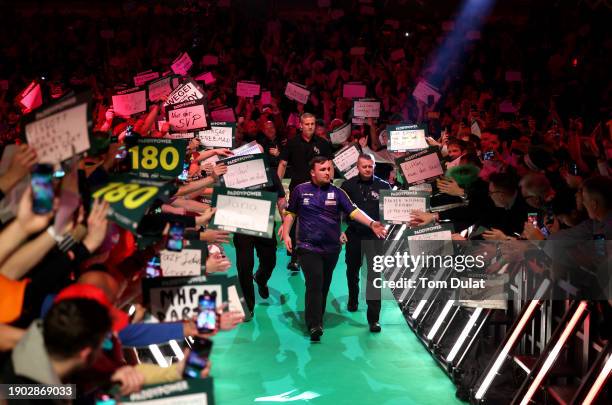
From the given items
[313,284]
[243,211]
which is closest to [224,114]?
[313,284]

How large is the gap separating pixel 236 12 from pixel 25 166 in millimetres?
15746

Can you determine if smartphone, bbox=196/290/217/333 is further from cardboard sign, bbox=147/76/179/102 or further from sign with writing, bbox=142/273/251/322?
cardboard sign, bbox=147/76/179/102

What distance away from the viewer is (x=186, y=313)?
452 centimetres

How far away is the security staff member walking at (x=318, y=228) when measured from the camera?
27.3ft

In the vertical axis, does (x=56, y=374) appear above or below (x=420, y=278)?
above

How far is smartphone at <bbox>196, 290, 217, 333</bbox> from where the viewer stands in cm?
426

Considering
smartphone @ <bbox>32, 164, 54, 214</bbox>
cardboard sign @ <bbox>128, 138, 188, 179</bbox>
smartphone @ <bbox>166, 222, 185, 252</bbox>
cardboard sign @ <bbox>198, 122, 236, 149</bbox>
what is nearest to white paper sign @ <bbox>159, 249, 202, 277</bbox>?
smartphone @ <bbox>166, 222, 185, 252</bbox>

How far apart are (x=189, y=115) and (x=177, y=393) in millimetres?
5426

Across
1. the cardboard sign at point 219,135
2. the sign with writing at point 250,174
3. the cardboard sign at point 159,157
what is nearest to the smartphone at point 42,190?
the cardboard sign at point 159,157

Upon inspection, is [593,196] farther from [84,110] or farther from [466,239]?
[84,110]

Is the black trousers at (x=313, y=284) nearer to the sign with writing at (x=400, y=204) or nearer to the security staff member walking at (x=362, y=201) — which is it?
the security staff member walking at (x=362, y=201)

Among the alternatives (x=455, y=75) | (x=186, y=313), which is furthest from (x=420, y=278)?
(x=455, y=75)

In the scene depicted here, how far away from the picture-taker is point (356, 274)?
30.7ft

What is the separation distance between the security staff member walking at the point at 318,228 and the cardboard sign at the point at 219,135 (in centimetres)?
143
